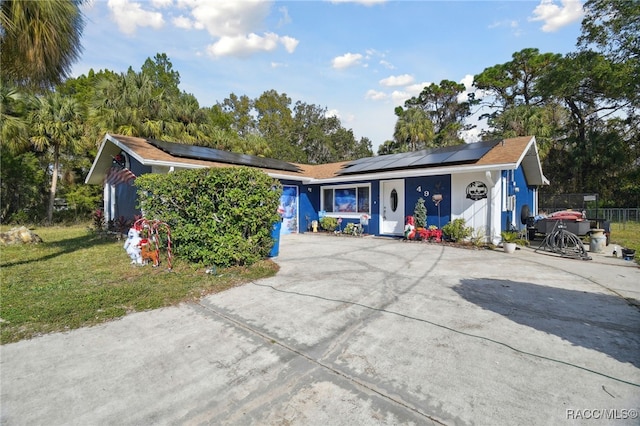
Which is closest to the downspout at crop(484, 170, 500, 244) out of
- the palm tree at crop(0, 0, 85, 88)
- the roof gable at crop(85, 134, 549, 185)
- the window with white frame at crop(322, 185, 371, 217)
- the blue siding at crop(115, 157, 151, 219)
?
the roof gable at crop(85, 134, 549, 185)

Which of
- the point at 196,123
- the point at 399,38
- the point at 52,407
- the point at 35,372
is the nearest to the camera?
the point at 52,407

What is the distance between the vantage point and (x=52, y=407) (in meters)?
2.36

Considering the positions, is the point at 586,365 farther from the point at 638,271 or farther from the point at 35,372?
the point at 638,271

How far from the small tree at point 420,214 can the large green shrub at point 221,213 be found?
660 centimetres

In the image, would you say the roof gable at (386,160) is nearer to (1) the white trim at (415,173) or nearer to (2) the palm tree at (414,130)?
(1) the white trim at (415,173)

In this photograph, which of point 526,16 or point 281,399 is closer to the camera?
point 281,399

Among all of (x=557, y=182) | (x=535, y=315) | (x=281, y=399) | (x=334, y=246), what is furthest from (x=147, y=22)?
(x=557, y=182)

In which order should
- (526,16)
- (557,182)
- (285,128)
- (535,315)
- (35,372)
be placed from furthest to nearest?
(285,128)
(557,182)
(526,16)
(535,315)
(35,372)

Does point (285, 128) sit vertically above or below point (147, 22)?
above

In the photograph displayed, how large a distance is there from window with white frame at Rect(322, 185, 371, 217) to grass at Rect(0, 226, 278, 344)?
24.2 feet

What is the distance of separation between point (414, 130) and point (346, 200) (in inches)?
597

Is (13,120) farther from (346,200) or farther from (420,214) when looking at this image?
(420,214)

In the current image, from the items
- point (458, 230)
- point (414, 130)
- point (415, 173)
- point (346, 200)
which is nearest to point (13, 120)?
point (346, 200)

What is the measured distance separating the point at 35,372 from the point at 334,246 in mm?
8083
